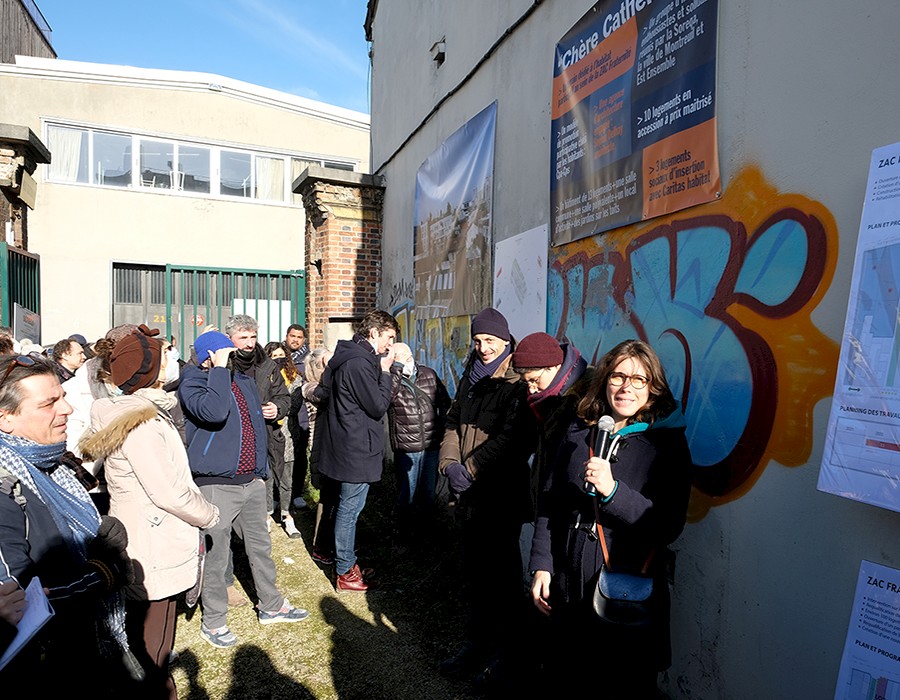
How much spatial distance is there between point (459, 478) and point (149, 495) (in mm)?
1416

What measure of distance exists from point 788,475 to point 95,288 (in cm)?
1363

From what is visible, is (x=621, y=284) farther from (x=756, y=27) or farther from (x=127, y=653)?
(x=127, y=653)

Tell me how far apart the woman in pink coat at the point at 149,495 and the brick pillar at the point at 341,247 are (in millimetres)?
5638

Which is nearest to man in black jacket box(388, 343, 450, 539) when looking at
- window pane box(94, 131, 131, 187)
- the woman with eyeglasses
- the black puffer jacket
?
the black puffer jacket

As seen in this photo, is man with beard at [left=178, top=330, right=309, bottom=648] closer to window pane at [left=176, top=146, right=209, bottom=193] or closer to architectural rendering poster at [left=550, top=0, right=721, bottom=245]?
architectural rendering poster at [left=550, top=0, right=721, bottom=245]

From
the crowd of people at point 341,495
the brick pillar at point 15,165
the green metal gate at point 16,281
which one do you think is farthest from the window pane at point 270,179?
the crowd of people at point 341,495

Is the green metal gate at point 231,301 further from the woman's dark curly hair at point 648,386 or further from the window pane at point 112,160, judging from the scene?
the woman's dark curly hair at point 648,386

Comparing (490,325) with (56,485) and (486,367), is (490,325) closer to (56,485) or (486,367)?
(486,367)

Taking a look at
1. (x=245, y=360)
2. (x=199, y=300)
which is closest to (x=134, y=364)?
(x=245, y=360)

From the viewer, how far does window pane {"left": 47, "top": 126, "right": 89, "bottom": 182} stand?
12664 mm

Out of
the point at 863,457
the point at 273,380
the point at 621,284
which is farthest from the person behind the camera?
the point at 273,380

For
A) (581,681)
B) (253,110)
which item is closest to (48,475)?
(581,681)

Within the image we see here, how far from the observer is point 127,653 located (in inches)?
99.9

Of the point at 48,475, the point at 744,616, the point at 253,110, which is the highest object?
the point at 253,110
